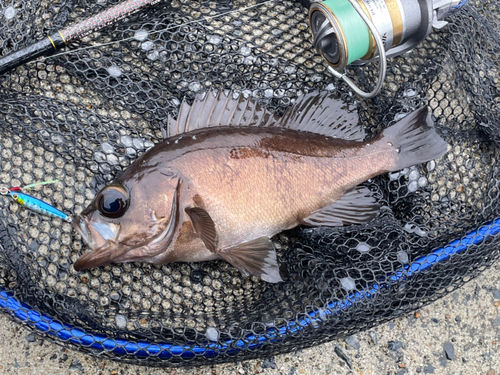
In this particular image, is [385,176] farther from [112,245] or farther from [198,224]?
[112,245]

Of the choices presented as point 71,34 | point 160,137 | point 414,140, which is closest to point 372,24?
point 414,140

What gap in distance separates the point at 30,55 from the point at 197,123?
1040 mm

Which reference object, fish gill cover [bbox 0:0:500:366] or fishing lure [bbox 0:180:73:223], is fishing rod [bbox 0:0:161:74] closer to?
fish gill cover [bbox 0:0:500:366]

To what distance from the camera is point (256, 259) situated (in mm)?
2184

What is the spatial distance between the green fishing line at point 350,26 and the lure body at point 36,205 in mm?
1820

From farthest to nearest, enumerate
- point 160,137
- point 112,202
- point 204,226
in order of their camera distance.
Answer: point 160,137
point 204,226
point 112,202

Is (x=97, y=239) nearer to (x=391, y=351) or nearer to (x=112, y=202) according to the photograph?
(x=112, y=202)

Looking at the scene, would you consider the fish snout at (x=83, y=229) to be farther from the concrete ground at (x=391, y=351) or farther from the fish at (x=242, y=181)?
the concrete ground at (x=391, y=351)

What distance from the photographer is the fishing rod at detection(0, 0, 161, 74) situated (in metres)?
2.29

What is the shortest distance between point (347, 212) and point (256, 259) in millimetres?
629

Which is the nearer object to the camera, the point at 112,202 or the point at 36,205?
the point at 112,202

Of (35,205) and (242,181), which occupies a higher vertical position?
(242,181)

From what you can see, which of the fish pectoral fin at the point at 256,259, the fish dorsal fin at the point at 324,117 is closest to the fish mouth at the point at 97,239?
the fish pectoral fin at the point at 256,259

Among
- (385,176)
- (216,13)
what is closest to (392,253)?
(385,176)
